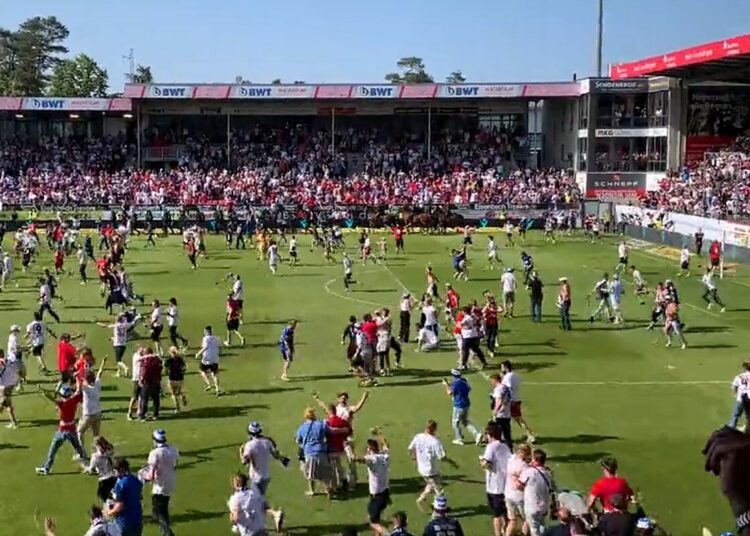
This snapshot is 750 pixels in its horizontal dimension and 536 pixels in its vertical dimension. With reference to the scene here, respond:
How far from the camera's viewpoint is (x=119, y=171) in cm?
7475

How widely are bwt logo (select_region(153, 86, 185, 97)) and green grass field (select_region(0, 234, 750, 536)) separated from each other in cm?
3998

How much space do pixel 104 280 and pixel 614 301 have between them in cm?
1675

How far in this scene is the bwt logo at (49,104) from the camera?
250ft

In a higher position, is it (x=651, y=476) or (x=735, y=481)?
(x=735, y=481)

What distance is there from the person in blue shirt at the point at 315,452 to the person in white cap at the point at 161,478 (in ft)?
7.53

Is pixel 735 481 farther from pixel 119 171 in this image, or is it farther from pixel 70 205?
pixel 119 171

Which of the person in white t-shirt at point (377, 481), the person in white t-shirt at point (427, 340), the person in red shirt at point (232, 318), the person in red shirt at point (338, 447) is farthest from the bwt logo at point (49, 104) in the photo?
the person in white t-shirt at point (377, 481)

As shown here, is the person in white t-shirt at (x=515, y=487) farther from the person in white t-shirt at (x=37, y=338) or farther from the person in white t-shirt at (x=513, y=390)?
the person in white t-shirt at (x=37, y=338)

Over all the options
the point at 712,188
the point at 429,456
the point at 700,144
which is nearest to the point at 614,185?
the point at 700,144

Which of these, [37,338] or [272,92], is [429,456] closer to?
[37,338]

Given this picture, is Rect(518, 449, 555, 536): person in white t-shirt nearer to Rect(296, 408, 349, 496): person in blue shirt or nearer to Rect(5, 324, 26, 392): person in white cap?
Rect(296, 408, 349, 496): person in blue shirt

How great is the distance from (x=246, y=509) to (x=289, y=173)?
208 feet

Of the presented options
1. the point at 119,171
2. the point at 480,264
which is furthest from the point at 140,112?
the point at 480,264

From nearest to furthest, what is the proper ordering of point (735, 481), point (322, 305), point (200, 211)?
point (735, 481) < point (322, 305) < point (200, 211)
